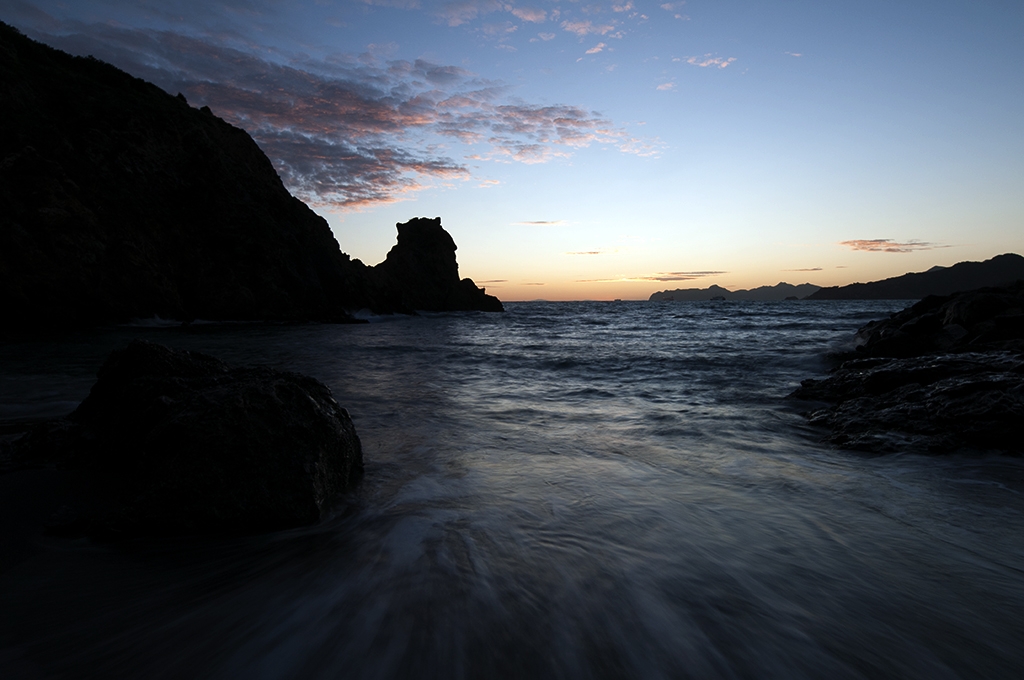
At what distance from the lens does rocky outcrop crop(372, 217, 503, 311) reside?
60.8 m

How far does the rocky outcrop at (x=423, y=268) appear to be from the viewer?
6084cm

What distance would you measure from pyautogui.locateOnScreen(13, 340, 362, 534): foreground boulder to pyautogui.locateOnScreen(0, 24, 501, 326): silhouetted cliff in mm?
20833

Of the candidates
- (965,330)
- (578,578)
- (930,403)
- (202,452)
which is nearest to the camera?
(578,578)

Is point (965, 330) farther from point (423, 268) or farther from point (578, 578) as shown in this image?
point (423, 268)

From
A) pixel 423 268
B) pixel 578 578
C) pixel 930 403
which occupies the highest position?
pixel 423 268

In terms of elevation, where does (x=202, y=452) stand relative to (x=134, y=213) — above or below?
below

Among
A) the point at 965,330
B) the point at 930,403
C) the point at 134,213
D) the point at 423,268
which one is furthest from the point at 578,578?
the point at 423,268

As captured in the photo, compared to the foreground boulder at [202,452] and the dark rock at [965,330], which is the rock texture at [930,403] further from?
the foreground boulder at [202,452]

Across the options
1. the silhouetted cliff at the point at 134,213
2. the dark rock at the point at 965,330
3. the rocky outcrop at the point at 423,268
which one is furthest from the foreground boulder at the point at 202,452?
the rocky outcrop at the point at 423,268

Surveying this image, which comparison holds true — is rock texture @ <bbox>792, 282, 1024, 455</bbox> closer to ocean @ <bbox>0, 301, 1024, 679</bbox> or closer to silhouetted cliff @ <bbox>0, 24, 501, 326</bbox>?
ocean @ <bbox>0, 301, 1024, 679</bbox>

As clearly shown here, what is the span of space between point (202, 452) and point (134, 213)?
29.4 meters

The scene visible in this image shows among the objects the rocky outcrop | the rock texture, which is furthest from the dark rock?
the rocky outcrop

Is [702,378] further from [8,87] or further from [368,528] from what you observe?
[8,87]

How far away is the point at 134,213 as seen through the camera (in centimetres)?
2386
